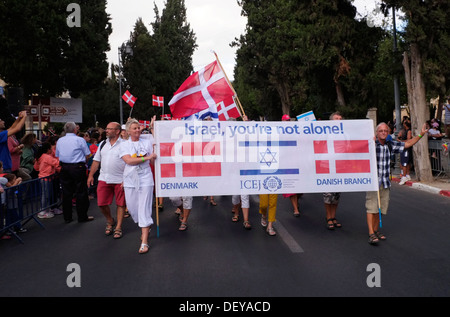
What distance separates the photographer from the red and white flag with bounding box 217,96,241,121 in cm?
904

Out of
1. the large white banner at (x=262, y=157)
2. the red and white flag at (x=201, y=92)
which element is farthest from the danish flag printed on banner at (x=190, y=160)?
the red and white flag at (x=201, y=92)

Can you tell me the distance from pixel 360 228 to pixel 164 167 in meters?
3.61

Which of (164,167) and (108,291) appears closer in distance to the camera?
(108,291)

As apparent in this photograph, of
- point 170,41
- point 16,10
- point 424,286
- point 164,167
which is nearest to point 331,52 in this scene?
point 16,10

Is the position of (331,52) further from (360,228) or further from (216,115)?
(360,228)

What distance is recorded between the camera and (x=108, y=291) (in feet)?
14.2

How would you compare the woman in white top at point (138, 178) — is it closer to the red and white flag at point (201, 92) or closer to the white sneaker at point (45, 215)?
the red and white flag at point (201, 92)

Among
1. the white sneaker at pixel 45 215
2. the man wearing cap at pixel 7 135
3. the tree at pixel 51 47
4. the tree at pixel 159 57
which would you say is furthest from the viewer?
the tree at pixel 159 57

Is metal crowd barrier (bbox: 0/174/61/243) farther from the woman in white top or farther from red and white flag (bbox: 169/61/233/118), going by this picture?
red and white flag (bbox: 169/61/233/118)

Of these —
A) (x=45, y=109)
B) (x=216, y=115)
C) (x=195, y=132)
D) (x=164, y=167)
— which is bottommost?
(x=164, y=167)

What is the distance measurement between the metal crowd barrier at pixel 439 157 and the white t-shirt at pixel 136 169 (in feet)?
34.2

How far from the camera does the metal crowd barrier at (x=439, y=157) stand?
12.9 metres

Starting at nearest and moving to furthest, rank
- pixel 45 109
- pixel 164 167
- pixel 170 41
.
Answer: pixel 164 167 → pixel 45 109 → pixel 170 41

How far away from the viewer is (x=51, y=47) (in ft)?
75.7
